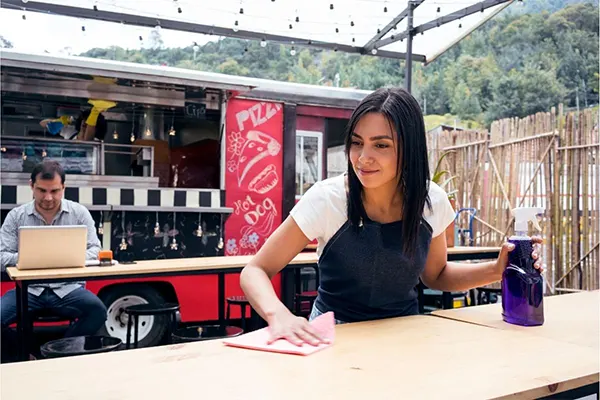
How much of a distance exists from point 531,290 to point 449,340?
0.37 m

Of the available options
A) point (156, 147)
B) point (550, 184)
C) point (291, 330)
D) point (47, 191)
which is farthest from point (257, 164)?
point (291, 330)

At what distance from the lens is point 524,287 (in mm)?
1521

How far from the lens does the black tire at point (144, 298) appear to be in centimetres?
444

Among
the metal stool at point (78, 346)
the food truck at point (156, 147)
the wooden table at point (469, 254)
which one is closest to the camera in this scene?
the metal stool at point (78, 346)

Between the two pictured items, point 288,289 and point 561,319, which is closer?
point 561,319

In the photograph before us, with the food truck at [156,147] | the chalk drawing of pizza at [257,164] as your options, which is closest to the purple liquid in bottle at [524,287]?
the food truck at [156,147]

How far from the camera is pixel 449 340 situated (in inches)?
52.0

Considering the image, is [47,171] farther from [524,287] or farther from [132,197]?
[524,287]

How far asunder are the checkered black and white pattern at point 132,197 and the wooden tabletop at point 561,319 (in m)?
3.70

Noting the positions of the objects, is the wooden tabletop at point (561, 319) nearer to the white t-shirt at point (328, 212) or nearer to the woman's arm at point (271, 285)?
the white t-shirt at point (328, 212)

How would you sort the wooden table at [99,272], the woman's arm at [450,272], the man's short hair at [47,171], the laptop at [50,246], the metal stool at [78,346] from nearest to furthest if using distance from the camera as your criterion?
the woman's arm at [450,272] → the metal stool at [78,346] → the wooden table at [99,272] → the laptop at [50,246] → the man's short hair at [47,171]

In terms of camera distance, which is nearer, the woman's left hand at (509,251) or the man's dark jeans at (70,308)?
the woman's left hand at (509,251)

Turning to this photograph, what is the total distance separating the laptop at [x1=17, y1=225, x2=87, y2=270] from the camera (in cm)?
303

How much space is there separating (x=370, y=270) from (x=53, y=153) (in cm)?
426
